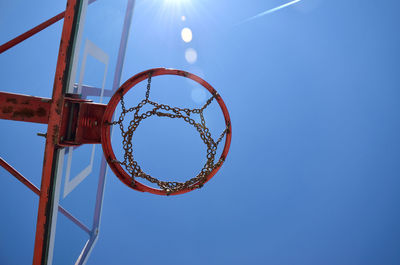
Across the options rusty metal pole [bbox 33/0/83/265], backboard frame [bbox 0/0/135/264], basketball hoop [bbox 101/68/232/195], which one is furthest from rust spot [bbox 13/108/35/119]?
basketball hoop [bbox 101/68/232/195]

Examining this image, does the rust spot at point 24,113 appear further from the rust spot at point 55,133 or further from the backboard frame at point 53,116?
the rust spot at point 55,133

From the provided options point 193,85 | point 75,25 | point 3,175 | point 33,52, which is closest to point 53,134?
point 75,25

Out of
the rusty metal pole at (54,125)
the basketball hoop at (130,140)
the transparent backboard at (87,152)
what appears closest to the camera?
the rusty metal pole at (54,125)

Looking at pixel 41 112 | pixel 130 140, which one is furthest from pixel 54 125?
pixel 130 140

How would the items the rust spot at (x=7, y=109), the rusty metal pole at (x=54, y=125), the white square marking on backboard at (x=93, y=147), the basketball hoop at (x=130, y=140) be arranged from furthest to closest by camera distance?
the white square marking on backboard at (x=93, y=147)
the basketball hoop at (x=130, y=140)
the rust spot at (x=7, y=109)
the rusty metal pole at (x=54, y=125)

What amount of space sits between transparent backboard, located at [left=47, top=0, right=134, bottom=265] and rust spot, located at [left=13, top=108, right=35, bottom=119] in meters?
0.36

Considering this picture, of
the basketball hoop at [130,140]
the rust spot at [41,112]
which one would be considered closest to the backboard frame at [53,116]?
the rust spot at [41,112]

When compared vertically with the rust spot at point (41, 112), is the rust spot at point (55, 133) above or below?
below

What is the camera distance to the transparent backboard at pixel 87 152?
2.10 m

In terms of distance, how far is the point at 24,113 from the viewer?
193 cm

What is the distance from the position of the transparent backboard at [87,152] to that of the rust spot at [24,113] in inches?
14.0

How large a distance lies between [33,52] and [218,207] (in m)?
5.36

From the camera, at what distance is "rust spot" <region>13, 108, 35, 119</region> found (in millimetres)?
1926

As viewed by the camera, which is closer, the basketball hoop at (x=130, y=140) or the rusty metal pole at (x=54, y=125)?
the rusty metal pole at (x=54, y=125)
